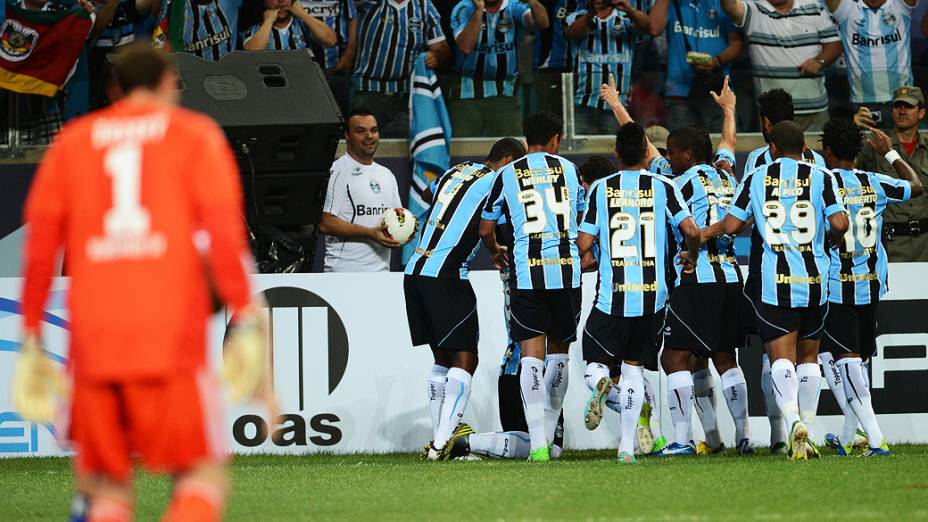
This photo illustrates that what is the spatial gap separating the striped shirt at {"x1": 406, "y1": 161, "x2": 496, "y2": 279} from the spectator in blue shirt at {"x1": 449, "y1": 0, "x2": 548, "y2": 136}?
3.71m

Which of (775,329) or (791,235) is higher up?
(791,235)

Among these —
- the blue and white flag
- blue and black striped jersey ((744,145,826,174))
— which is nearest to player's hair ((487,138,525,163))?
blue and black striped jersey ((744,145,826,174))

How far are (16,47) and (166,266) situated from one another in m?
9.24

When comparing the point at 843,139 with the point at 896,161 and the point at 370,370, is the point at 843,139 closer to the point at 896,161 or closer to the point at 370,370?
the point at 896,161

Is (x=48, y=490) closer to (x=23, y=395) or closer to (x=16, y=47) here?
(x=23, y=395)

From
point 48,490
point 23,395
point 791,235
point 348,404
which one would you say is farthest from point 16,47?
point 23,395

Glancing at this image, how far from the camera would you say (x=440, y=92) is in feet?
44.1

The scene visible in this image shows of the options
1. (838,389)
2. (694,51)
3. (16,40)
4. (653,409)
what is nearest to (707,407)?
(653,409)

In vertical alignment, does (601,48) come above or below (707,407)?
above

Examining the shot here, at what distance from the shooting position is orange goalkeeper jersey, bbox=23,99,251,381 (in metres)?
4.31

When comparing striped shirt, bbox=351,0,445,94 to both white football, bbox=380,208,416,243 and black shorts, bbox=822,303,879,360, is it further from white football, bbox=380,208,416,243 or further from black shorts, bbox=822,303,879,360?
black shorts, bbox=822,303,879,360

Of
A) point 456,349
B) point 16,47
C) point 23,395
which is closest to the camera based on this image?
point 23,395

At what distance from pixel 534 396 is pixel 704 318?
1.41 m

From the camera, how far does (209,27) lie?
13.2 m
